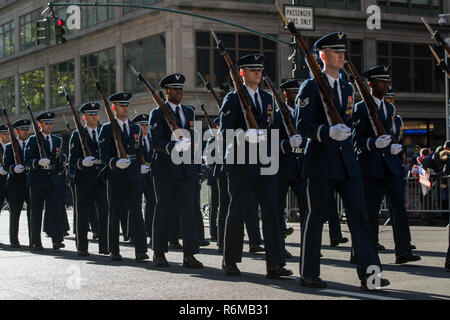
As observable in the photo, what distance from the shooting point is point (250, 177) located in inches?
314

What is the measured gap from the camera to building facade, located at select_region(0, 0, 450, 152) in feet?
105

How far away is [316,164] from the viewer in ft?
23.1

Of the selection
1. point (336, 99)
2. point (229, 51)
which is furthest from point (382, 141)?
point (229, 51)

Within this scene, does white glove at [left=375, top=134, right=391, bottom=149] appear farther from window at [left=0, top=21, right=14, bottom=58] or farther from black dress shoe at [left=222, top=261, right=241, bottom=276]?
window at [left=0, top=21, right=14, bottom=58]

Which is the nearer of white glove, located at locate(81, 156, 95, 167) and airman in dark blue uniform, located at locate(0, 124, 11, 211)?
white glove, located at locate(81, 156, 95, 167)

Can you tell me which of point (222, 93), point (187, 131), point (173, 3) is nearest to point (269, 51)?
point (173, 3)

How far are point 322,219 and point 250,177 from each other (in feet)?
3.72

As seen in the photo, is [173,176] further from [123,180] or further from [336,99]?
[336,99]

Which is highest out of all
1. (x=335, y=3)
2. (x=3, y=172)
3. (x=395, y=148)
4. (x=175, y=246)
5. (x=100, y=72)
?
(x=335, y=3)

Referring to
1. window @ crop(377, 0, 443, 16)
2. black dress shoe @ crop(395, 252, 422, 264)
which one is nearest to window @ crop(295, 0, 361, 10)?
window @ crop(377, 0, 443, 16)

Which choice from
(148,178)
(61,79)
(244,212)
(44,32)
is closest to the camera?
(244,212)

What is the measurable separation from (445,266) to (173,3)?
82.0ft

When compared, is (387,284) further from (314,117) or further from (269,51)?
(269,51)

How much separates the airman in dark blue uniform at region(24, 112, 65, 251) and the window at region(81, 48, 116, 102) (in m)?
24.6
